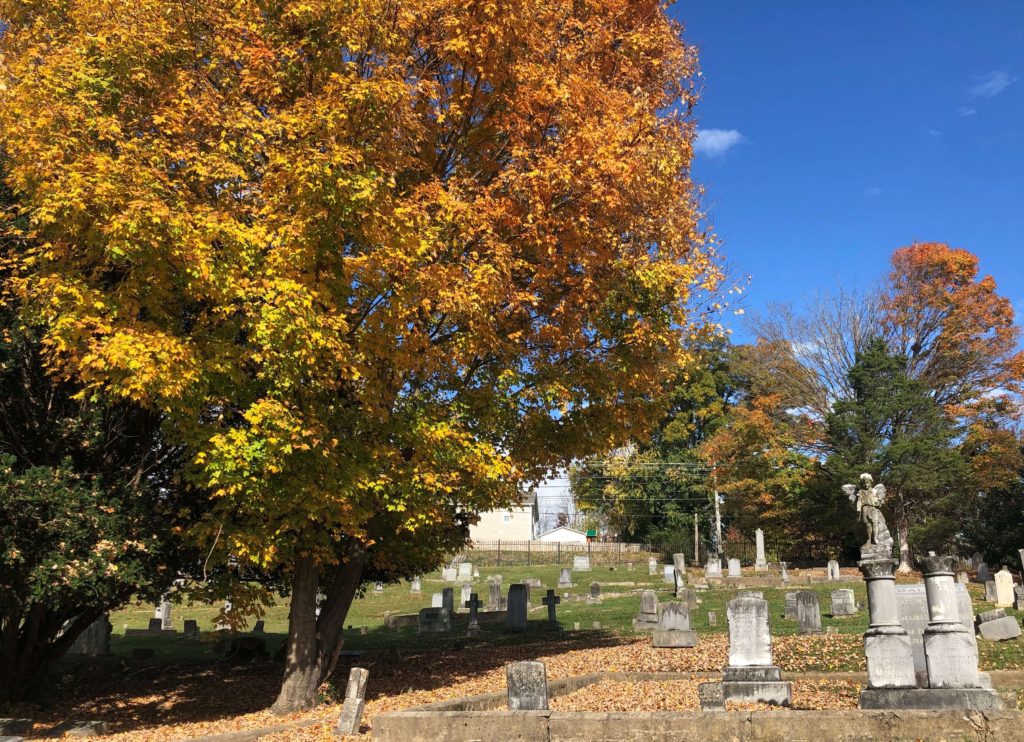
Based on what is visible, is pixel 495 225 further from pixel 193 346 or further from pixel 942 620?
pixel 942 620

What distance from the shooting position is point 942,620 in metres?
8.27

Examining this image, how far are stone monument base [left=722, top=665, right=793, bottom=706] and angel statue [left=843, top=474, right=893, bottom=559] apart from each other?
1859 mm

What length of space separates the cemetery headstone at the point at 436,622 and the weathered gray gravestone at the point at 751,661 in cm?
1310

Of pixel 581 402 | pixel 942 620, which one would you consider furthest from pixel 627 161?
pixel 942 620

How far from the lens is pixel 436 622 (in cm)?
2222

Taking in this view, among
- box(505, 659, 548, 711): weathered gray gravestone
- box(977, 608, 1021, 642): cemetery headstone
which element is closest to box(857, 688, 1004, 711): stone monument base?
box(505, 659, 548, 711): weathered gray gravestone

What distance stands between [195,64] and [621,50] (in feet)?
22.3

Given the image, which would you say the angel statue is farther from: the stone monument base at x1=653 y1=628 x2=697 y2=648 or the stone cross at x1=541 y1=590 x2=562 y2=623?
the stone cross at x1=541 y1=590 x2=562 y2=623

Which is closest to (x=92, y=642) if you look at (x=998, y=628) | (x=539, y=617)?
(x=539, y=617)

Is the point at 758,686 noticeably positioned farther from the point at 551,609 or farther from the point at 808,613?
the point at 551,609

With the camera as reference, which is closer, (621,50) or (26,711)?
(26,711)

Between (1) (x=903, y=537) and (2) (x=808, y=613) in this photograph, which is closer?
(2) (x=808, y=613)

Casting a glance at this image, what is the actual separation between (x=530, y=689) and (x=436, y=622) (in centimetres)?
1484

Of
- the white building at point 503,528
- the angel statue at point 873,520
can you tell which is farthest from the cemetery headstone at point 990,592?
the white building at point 503,528
